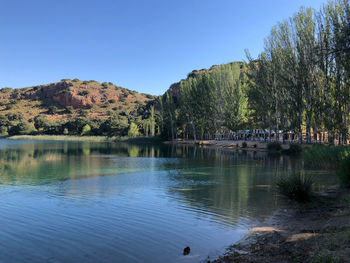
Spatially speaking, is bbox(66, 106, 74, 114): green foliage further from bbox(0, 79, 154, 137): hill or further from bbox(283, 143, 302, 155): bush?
bbox(283, 143, 302, 155): bush

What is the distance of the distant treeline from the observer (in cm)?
3144

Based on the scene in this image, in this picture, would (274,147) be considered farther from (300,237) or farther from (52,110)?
(52,110)

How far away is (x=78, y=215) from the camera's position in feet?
38.4

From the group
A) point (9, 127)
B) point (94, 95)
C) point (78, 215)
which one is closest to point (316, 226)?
point (78, 215)

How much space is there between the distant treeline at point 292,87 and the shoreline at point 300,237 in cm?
608

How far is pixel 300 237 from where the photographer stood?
782cm

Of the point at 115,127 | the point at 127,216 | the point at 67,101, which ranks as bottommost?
the point at 127,216

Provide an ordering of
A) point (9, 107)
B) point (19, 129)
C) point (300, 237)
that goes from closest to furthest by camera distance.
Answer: point (300, 237)
point (19, 129)
point (9, 107)

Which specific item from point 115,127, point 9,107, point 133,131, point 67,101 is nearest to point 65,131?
point 115,127

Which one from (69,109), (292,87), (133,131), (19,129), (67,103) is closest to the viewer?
(292,87)

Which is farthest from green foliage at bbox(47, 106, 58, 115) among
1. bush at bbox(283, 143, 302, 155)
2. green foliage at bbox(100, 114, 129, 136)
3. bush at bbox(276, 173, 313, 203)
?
bush at bbox(276, 173, 313, 203)

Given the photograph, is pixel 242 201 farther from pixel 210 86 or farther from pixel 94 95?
pixel 94 95

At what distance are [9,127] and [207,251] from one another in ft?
435

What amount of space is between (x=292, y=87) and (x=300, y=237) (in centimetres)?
3598
